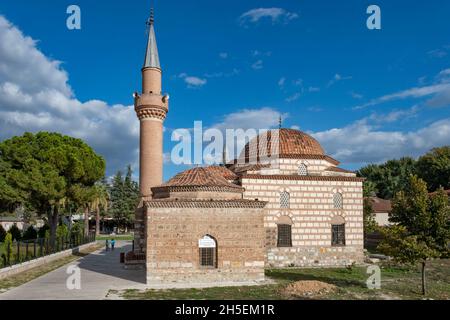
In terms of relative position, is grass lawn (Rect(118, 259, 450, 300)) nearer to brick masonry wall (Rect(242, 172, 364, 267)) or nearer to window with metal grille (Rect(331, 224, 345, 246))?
brick masonry wall (Rect(242, 172, 364, 267))

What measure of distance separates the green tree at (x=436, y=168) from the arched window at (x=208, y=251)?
135ft

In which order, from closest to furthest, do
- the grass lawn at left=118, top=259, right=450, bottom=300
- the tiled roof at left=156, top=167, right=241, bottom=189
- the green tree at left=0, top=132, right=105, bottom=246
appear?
the grass lawn at left=118, top=259, right=450, bottom=300 → the tiled roof at left=156, top=167, right=241, bottom=189 → the green tree at left=0, top=132, right=105, bottom=246

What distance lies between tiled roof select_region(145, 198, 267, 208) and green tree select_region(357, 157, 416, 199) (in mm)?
44076

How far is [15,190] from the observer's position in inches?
1139

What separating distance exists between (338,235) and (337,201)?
2094 mm

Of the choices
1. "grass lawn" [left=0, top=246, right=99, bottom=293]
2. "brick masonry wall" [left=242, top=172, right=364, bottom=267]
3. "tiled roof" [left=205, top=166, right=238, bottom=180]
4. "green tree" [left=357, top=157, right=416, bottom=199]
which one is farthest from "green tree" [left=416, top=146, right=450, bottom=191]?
"grass lawn" [left=0, top=246, right=99, bottom=293]

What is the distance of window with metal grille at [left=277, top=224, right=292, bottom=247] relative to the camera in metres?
24.3

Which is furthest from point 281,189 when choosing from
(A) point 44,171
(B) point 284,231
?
(A) point 44,171

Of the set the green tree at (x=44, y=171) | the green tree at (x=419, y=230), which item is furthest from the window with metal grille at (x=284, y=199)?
the green tree at (x=44, y=171)

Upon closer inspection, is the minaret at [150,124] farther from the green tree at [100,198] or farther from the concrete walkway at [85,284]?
the green tree at [100,198]

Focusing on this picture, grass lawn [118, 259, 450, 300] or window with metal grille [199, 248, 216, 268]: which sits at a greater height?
window with metal grille [199, 248, 216, 268]

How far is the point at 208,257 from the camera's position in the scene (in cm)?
1805

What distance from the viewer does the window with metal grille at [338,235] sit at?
25125mm
